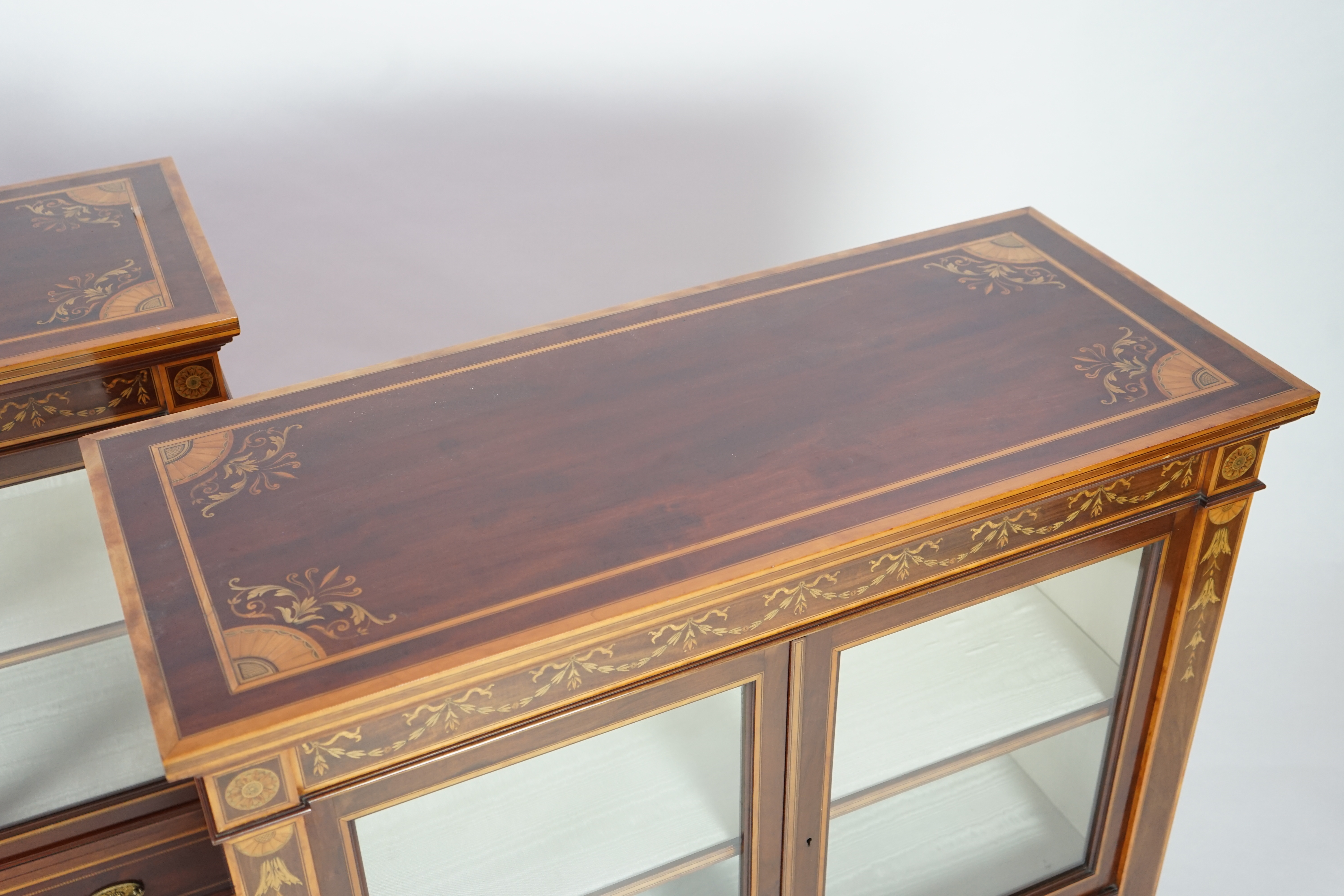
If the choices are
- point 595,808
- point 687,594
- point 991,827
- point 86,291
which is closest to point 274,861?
point 595,808

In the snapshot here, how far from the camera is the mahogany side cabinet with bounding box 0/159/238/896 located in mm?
1576

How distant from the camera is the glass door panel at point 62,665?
1.60 metres

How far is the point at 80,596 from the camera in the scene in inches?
64.3

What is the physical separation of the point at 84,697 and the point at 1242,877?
76.5 inches

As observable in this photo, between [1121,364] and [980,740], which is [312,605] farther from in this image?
[1121,364]

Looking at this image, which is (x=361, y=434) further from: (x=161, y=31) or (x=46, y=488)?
(x=161, y=31)

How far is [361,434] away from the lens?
1.52m

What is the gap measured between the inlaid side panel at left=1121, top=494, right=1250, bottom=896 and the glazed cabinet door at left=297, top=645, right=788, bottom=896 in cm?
59

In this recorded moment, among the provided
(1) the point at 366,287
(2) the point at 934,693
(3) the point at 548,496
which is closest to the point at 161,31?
(1) the point at 366,287

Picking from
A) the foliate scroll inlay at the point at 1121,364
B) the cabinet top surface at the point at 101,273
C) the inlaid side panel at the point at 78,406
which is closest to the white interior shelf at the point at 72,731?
the inlaid side panel at the point at 78,406

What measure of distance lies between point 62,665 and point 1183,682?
4.90 feet

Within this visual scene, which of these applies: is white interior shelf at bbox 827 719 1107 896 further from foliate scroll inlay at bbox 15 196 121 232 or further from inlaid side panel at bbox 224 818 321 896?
foliate scroll inlay at bbox 15 196 121 232

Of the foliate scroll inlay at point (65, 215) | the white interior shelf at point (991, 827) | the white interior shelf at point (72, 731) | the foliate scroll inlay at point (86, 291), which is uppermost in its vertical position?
the foliate scroll inlay at point (65, 215)

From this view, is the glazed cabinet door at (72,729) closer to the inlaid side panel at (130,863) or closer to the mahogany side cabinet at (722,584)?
the inlaid side panel at (130,863)
